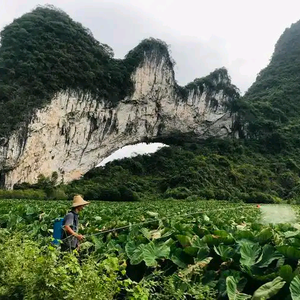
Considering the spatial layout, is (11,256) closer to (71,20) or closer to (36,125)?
(36,125)

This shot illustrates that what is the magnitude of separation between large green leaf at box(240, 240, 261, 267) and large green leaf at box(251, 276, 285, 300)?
1.08 feet

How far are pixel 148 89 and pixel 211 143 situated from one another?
12.1 meters

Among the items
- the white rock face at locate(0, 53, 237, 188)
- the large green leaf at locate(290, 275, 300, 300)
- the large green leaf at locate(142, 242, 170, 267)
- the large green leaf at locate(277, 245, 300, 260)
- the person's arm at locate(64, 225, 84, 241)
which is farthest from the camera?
the white rock face at locate(0, 53, 237, 188)

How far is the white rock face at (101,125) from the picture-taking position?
29344 millimetres

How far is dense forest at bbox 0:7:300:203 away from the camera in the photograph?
30156 mm

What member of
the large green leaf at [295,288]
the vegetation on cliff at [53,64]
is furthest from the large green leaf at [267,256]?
the vegetation on cliff at [53,64]

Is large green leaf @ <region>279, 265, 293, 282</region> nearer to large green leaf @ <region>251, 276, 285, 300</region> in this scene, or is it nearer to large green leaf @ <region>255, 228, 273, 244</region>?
large green leaf @ <region>251, 276, 285, 300</region>

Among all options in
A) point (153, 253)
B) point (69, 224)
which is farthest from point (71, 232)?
point (153, 253)

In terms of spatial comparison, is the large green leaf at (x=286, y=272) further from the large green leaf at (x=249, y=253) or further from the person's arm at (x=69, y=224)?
the person's arm at (x=69, y=224)

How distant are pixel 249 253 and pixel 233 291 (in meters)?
0.52

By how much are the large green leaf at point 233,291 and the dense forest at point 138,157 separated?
24.1 metres

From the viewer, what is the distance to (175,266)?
3811 mm

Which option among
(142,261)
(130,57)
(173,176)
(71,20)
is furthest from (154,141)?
(142,261)

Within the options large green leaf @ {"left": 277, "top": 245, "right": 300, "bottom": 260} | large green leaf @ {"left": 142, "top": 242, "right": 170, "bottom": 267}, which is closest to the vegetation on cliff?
large green leaf @ {"left": 142, "top": 242, "right": 170, "bottom": 267}
